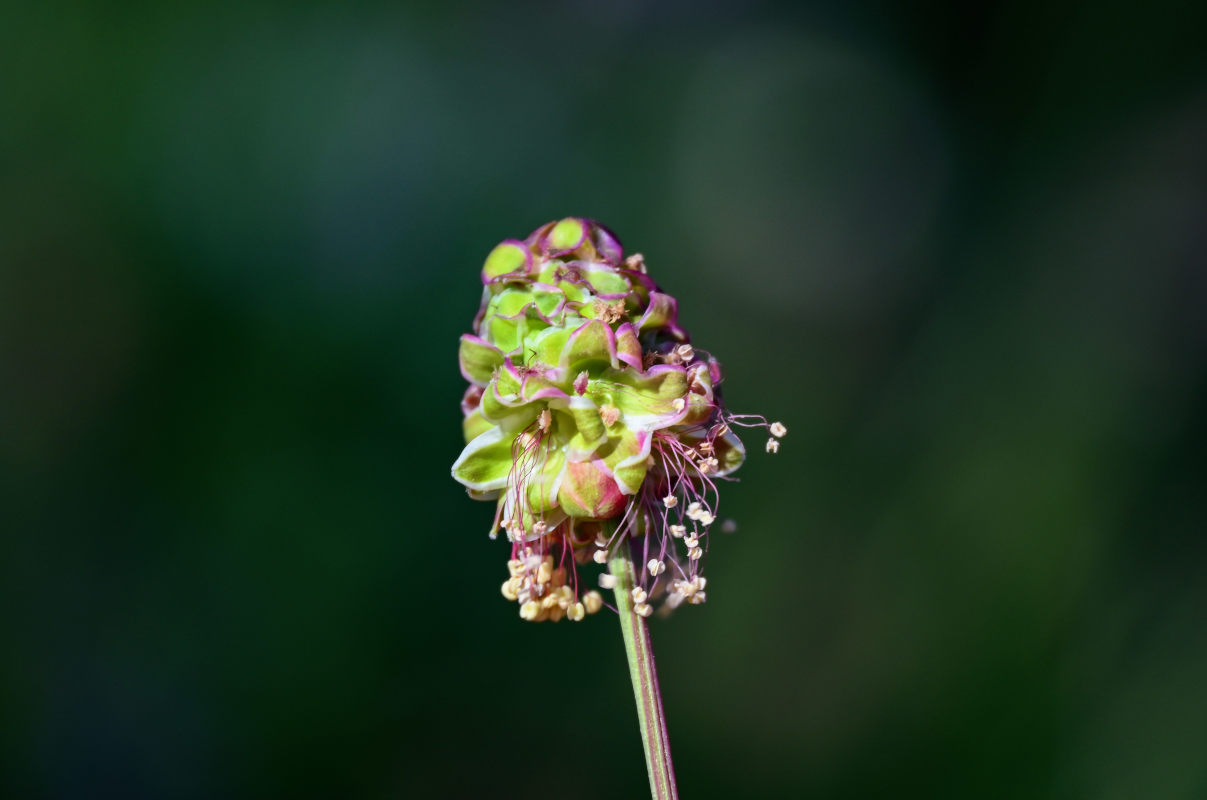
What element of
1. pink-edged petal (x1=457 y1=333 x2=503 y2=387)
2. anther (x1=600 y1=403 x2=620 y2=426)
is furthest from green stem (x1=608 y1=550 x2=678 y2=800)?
pink-edged petal (x1=457 y1=333 x2=503 y2=387)

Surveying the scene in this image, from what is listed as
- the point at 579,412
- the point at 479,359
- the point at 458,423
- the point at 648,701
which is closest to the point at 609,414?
the point at 579,412

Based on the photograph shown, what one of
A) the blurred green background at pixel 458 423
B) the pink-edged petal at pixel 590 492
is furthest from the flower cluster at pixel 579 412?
the blurred green background at pixel 458 423

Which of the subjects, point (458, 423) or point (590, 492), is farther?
point (458, 423)

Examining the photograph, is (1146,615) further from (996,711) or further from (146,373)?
(146,373)

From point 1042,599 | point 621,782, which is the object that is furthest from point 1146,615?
point 621,782

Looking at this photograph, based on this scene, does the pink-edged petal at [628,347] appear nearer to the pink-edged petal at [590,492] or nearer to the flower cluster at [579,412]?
the flower cluster at [579,412]

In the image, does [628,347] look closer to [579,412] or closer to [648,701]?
[579,412]
